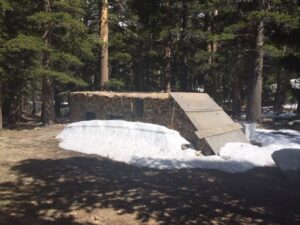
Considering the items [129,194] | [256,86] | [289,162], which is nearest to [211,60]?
[256,86]

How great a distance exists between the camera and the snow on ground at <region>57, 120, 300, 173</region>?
1337cm

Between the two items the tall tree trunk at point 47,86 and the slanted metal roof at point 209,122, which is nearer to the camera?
the slanted metal roof at point 209,122

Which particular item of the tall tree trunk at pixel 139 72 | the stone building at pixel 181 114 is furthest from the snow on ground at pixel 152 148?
the tall tree trunk at pixel 139 72

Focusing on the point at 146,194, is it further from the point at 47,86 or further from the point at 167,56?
the point at 167,56

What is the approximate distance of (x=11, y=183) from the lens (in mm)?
10633

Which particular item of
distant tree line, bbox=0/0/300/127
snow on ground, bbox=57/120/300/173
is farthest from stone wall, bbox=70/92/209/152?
distant tree line, bbox=0/0/300/127

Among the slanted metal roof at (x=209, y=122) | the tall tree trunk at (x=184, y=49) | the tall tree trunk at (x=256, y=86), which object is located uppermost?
the tall tree trunk at (x=184, y=49)

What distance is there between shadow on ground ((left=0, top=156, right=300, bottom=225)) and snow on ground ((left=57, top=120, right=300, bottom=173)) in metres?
0.65

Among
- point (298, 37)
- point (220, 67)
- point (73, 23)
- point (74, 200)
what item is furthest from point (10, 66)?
point (298, 37)

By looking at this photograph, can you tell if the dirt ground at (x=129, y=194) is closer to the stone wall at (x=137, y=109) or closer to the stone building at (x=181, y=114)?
the stone building at (x=181, y=114)

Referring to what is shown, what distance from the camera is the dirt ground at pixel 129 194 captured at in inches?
332

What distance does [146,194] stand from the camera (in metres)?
9.98

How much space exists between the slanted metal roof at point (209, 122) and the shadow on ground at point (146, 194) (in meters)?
2.37

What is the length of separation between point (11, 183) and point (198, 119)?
7.43 metres
